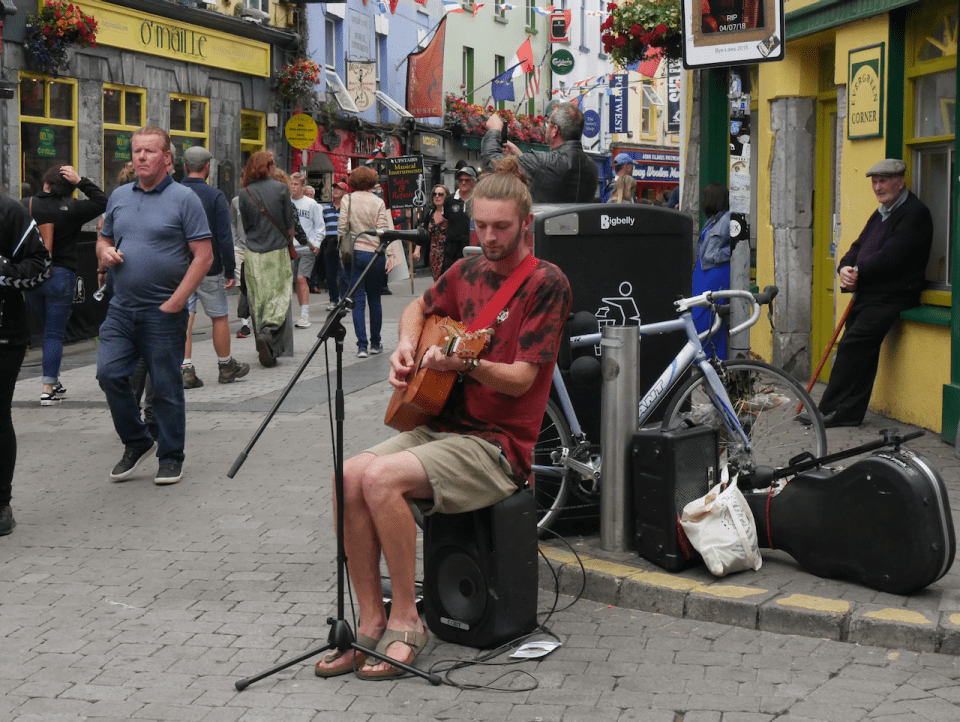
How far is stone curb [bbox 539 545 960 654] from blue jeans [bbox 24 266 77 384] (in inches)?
243

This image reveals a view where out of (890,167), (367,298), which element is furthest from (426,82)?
(890,167)

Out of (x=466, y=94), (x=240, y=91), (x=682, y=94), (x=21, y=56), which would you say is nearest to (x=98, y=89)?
(x=21, y=56)

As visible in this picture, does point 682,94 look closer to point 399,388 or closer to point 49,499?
point 49,499

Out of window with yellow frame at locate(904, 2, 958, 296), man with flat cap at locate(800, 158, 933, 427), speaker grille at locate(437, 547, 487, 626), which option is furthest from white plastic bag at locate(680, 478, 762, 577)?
window with yellow frame at locate(904, 2, 958, 296)

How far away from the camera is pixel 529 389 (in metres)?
4.77

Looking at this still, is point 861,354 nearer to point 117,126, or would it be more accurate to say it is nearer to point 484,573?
point 484,573

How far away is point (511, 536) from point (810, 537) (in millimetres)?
1409

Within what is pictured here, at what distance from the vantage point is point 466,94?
126 feet

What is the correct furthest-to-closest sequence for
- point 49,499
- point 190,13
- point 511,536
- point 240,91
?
1. point 240,91
2. point 190,13
3. point 49,499
4. point 511,536

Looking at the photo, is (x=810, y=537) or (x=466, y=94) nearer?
(x=810, y=537)

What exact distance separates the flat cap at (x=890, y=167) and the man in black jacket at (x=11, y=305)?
17.6 ft

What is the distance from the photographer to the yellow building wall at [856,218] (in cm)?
889

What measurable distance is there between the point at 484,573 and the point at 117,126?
16.9m

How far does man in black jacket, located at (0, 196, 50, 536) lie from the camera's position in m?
6.44
